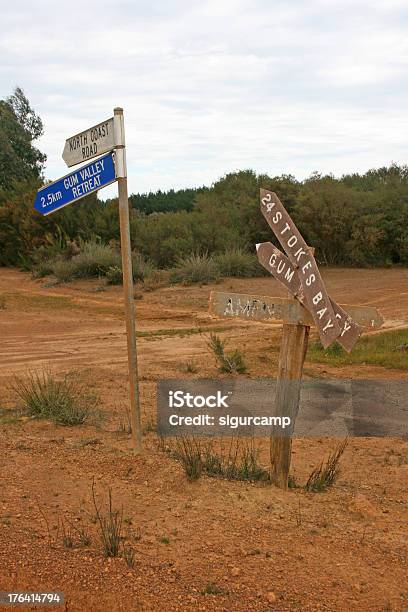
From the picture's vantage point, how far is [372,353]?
1152 cm

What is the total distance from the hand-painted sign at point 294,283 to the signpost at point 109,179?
128 centimetres

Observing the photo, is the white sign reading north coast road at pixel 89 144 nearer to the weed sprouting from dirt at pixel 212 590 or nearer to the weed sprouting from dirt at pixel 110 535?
the weed sprouting from dirt at pixel 110 535

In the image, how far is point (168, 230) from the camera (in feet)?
82.9

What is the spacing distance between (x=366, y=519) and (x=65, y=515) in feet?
6.28

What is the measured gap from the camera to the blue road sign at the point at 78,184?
5.71 m

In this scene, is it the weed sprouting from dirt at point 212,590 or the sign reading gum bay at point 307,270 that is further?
the sign reading gum bay at point 307,270

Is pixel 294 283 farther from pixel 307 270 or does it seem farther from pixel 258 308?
pixel 258 308

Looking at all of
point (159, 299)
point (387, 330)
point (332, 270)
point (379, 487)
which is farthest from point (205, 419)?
point (332, 270)

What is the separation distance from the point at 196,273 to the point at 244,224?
5.16 m

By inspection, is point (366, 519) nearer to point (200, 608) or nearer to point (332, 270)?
point (200, 608)

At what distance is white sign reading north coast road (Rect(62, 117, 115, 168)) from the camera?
568 centimetres

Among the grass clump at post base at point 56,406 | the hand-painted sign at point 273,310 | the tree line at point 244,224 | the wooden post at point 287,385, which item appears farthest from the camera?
the tree line at point 244,224

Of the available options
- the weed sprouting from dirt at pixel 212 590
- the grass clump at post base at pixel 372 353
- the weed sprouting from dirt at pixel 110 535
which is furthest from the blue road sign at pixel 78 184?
the grass clump at post base at pixel 372 353

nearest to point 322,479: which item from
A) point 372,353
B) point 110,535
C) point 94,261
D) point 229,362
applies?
point 110,535
